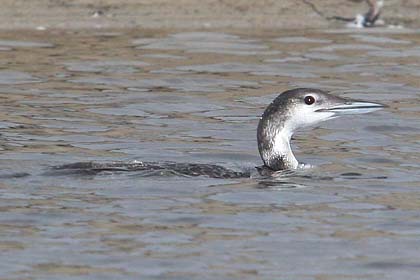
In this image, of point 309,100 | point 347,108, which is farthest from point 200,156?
point 347,108

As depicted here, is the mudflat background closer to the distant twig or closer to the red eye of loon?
the distant twig

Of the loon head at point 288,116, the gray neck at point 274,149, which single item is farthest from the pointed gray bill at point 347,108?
the gray neck at point 274,149

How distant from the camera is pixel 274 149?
12.0 meters

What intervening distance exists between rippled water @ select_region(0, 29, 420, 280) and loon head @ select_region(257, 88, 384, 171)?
231 mm

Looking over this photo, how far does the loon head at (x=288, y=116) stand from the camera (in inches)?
474

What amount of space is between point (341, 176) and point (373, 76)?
4.80 m

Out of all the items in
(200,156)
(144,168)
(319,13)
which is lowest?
(200,156)

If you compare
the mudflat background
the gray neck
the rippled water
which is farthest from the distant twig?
the gray neck

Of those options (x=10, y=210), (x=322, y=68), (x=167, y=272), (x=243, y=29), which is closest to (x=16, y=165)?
(x=10, y=210)

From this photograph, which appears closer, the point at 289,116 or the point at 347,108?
the point at 289,116

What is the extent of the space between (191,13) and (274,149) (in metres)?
7.76

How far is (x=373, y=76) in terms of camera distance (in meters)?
16.6

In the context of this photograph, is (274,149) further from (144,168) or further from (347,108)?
(144,168)

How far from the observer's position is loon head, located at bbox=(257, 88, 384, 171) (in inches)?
474
